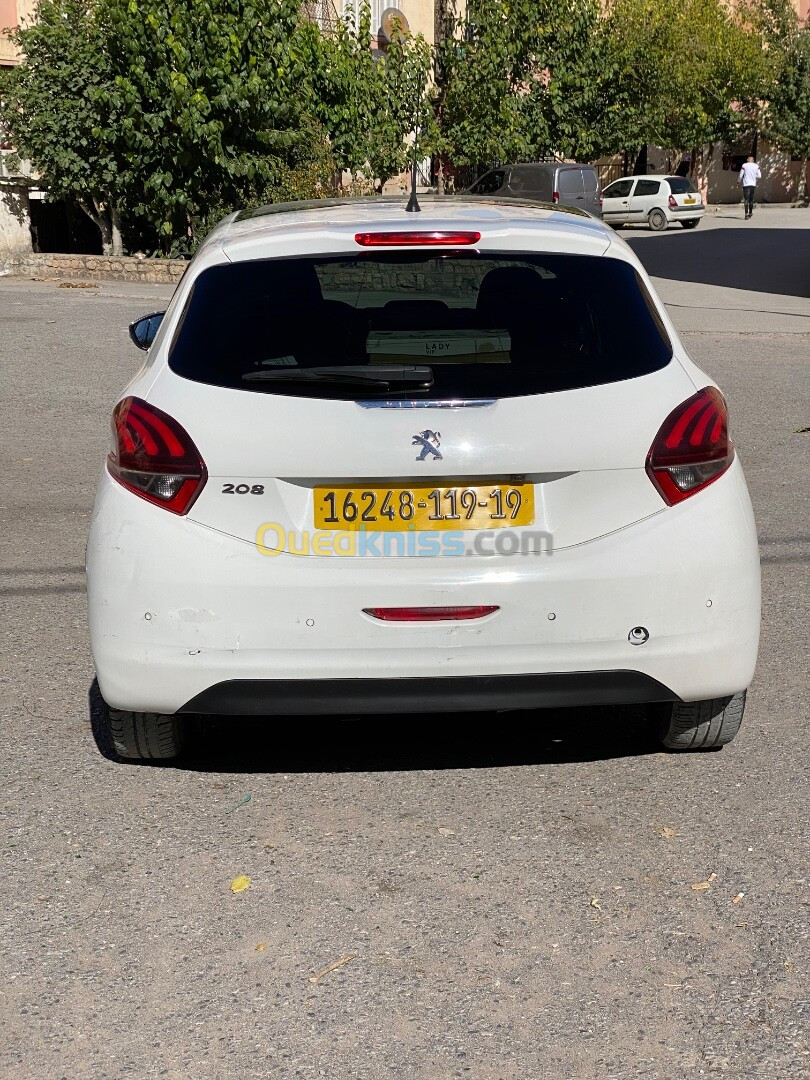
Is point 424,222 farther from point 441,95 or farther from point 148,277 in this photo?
point 441,95

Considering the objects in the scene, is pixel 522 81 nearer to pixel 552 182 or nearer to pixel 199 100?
pixel 552 182

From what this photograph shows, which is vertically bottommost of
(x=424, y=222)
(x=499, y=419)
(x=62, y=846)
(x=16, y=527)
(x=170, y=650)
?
(x=16, y=527)

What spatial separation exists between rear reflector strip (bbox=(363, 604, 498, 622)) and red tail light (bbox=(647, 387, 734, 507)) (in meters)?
0.56

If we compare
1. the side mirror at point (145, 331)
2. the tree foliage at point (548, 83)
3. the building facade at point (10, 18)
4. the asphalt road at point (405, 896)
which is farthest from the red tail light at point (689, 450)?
the tree foliage at point (548, 83)

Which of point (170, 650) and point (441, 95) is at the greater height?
point (170, 650)

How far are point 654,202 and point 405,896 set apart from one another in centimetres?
3961

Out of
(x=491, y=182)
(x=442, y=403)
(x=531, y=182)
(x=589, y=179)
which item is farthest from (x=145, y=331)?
(x=491, y=182)

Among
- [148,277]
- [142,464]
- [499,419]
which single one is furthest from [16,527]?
[148,277]

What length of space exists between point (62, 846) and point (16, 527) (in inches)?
155

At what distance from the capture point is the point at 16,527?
24.8 ft

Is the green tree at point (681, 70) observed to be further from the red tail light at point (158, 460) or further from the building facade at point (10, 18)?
the red tail light at point (158, 460)
